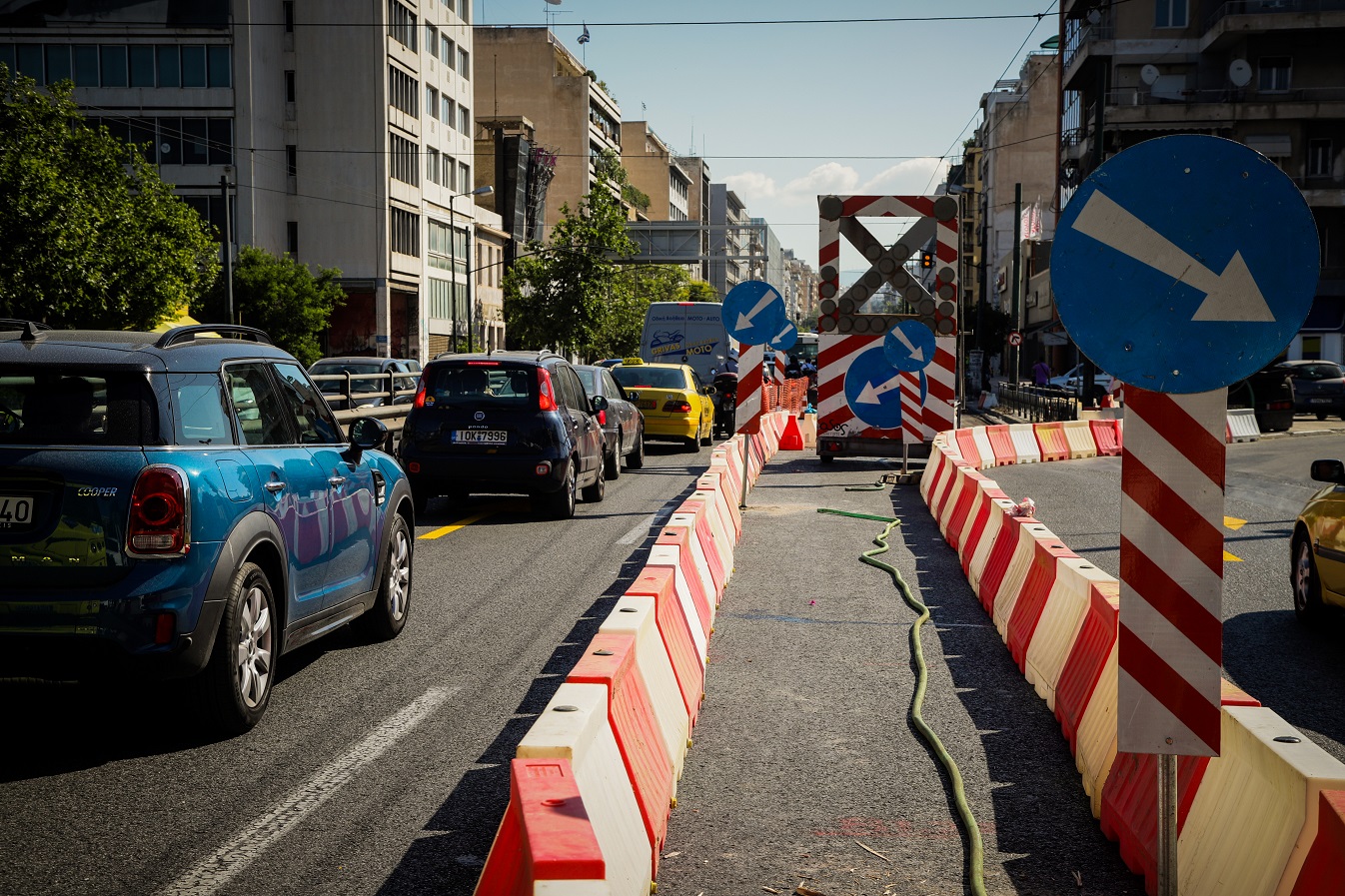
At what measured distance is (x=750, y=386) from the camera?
16766mm

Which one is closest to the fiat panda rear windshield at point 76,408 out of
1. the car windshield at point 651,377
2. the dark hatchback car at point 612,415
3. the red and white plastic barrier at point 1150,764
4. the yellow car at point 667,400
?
the red and white plastic barrier at point 1150,764

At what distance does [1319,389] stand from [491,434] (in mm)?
32418

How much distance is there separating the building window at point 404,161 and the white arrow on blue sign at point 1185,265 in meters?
63.2

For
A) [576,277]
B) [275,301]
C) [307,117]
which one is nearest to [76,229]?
[275,301]

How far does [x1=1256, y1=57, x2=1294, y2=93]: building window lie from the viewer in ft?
185

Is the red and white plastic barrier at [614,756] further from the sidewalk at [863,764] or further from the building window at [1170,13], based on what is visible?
the building window at [1170,13]

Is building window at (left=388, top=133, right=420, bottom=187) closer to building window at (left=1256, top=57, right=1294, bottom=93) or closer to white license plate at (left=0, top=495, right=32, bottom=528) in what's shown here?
building window at (left=1256, top=57, right=1294, bottom=93)

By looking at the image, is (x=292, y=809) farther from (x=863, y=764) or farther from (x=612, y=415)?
(x=612, y=415)

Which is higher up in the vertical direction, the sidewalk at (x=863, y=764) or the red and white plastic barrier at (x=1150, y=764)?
the red and white plastic barrier at (x=1150, y=764)

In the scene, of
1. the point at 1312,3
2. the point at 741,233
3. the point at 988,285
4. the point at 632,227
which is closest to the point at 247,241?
the point at 632,227

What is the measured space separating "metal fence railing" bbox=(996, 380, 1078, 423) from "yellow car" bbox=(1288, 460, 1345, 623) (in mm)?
24076

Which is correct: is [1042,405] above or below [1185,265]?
below

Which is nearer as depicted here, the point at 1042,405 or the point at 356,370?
the point at 356,370

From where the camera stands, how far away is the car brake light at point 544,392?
14.4m
